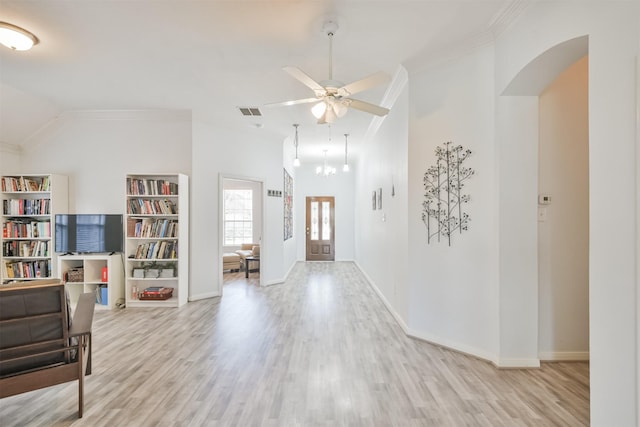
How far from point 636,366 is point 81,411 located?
11.3 feet

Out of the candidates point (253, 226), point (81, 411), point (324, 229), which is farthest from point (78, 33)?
point (324, 229)

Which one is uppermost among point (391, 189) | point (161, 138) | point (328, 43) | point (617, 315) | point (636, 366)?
point (328, 43)

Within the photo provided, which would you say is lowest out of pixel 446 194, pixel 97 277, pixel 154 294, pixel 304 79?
pixel 154 294

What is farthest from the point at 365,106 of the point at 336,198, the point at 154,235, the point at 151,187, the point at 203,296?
the point at 336,198

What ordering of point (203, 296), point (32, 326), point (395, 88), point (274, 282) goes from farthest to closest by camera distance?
point (274, 282) → point (203, 296) → point (395, 88) → point (32, 326)

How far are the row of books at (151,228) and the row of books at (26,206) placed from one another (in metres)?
1.32

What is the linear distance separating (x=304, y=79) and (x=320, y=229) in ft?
25.1

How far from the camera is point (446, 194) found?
3330 millimetres

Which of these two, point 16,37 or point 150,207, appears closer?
point 16,37

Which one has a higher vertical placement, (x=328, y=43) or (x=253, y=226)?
(x=328, y=43)

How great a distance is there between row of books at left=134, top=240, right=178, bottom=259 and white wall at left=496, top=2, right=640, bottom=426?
16.7ft

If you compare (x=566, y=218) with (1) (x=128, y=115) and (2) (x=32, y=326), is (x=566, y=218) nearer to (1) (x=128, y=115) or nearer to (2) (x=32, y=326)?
(2) (x=32, y=326)

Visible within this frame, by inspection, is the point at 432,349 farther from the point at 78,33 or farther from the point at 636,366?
the point at 78,33

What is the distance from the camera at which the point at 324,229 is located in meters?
10.1
